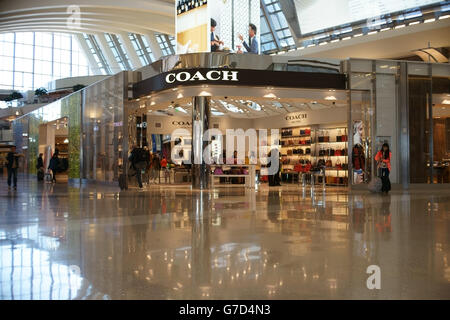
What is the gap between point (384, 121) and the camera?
16.0 metres

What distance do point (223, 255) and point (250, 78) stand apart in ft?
37.8

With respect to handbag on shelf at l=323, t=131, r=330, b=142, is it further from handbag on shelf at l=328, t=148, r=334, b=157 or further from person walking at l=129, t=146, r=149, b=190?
person walking at l=129, t=146, r=149, b=190

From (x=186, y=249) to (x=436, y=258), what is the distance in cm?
217

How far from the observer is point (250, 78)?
15.3 metres

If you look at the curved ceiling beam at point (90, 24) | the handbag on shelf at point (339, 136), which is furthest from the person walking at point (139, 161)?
the curved ceiling beam at point (90, 24)

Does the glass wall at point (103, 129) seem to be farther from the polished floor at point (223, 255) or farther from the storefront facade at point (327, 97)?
the polished floor at point (223, 255)

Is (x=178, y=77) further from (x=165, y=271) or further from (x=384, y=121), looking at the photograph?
(x=165, y=271)

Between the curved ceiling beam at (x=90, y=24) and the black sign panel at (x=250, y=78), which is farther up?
the curved ceiling beam at (x=90, y=24)

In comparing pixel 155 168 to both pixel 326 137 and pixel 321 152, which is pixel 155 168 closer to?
pixel 321 152

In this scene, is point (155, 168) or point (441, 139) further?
point (155, 168)

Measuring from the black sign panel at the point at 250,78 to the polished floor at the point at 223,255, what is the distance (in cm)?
807

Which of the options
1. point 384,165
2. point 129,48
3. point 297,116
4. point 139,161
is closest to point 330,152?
point 297,116

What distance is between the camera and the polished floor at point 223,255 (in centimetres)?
314

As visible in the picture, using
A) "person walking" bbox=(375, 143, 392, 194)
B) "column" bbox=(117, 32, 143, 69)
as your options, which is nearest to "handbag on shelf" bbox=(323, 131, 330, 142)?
"person walking" bbox=(375, 143, 392, 194)
